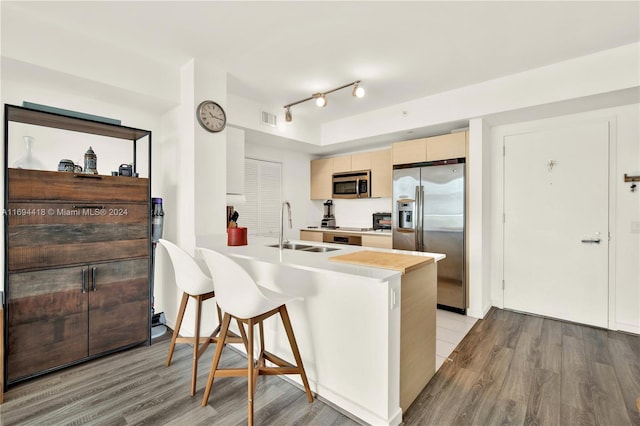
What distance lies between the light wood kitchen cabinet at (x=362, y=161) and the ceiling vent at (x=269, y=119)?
1.46 metres

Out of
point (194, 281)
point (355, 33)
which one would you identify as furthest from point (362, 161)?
point (194, 281)

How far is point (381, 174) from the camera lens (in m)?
4.54

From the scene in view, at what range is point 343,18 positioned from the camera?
217 centimetres

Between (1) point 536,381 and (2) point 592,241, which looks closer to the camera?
(1) point 536,381

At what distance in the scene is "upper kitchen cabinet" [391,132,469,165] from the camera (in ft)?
11.8

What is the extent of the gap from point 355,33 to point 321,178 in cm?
307

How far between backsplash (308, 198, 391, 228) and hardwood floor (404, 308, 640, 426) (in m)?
2.38

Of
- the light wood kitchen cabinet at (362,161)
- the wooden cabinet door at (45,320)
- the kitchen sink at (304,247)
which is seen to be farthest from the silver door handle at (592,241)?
the wooden cabinet door at (45,320)

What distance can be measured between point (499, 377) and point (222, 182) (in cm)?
295

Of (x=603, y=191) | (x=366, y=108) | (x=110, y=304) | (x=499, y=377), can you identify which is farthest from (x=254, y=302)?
(x=603, y=191)

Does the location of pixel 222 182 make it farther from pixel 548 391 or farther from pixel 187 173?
pixel 548 391

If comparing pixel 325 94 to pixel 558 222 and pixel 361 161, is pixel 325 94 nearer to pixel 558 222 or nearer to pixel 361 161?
pixel 361 161

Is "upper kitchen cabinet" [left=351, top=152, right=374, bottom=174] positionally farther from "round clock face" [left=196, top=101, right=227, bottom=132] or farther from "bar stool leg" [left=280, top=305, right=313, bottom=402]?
"bar stool leg" [left=280, top=305, right=313, bottom=402]

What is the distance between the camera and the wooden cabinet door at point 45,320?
2082 mm
